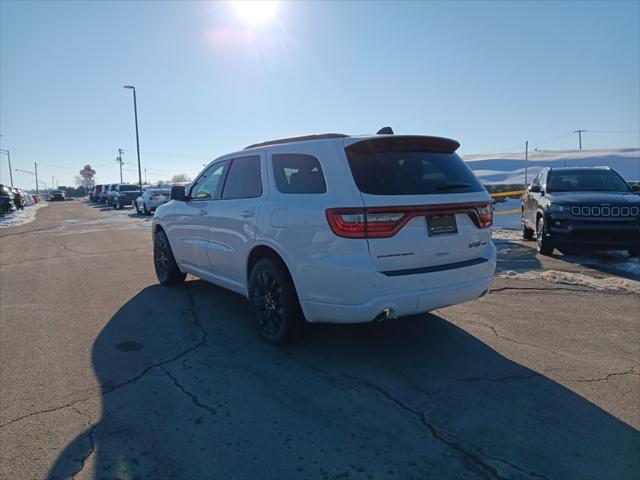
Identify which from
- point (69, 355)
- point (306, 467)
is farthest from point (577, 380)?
point (69, 355)

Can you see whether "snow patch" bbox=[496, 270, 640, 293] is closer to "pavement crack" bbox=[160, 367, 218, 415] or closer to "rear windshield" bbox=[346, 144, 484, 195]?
"rear windshield" bbox=[346, 144, 484, 195]

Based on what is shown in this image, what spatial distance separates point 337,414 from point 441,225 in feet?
5.64

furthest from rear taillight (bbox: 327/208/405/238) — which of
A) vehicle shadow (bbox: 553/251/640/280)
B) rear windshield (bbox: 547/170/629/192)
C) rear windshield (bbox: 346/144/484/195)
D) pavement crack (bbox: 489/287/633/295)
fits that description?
rear windshield (bbox: 547/170/629/192)

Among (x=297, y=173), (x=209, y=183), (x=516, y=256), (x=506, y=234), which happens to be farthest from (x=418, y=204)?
(x=506, y=234)

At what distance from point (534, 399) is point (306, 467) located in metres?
1.77

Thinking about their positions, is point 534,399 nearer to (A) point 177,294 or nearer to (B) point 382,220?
(B) point 382,220

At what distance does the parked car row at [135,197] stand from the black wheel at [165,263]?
14899mm

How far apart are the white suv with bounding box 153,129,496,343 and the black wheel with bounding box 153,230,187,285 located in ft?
7.23

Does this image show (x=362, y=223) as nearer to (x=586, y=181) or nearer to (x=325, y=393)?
(x=325, y=393)

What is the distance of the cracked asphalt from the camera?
2.72m

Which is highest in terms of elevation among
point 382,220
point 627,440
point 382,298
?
point 382,220

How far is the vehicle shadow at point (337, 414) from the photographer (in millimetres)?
2680

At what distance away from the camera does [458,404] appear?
334cm

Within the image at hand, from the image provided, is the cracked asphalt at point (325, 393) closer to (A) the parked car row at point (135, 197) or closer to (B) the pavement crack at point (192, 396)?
(B) the pavement crack at point (192, 396)
